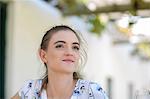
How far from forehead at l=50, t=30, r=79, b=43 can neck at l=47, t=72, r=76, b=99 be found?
7.9 inches

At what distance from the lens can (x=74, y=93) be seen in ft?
9.09

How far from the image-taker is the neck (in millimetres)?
2744

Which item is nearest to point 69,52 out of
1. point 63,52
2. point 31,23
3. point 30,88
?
point 63,52

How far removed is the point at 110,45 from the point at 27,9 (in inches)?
311

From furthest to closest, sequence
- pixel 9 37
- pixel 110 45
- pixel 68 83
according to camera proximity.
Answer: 1. pixel 110 45
2. pixel 9 37
3. pixel 68 83

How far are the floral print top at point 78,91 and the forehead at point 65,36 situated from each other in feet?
0.87

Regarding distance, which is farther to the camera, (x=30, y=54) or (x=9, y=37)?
(x=30, y=54)

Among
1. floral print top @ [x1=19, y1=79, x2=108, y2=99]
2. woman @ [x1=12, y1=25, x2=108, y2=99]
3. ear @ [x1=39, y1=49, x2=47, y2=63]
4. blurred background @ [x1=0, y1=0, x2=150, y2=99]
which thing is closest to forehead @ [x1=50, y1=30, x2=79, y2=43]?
woman @ [x1=12, y1=25, x2=108, y2=99]

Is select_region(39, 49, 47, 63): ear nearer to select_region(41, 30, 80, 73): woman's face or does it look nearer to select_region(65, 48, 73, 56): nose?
select_region(41, 30, 80, 73): woman's face

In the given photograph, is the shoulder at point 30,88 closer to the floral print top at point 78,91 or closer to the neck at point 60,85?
the floral print top at point 78,91

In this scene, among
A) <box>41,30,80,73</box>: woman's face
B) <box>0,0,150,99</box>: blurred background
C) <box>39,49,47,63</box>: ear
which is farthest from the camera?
<box>0,0,150,99</box>: blurred background

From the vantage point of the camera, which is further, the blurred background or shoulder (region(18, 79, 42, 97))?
the blurred background

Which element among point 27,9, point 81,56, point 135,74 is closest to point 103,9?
point 27,9

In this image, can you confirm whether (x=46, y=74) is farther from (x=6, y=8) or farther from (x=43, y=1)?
(x=43, y=1)
